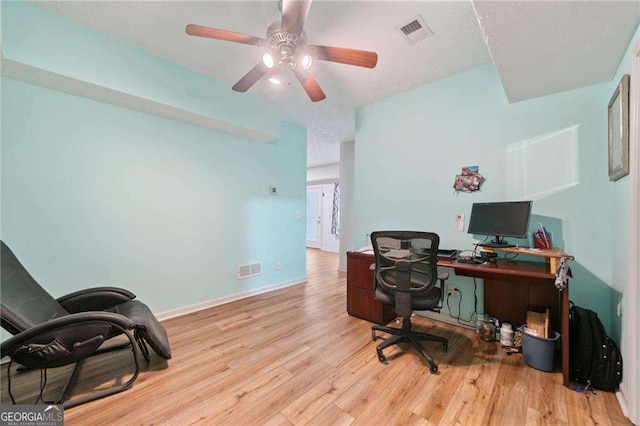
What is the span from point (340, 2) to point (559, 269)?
2390 mm

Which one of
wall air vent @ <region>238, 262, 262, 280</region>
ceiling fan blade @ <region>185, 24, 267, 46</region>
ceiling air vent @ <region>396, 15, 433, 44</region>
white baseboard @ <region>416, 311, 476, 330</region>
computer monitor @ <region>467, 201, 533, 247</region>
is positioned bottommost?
white baseboard @ <region>416, 311, 476, 330</region>

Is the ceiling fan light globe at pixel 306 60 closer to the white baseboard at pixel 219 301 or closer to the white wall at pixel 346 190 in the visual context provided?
the white baseboard at pixel 219 301

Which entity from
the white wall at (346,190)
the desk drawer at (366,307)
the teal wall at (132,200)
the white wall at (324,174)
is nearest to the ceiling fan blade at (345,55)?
the teal wall at (132,200)

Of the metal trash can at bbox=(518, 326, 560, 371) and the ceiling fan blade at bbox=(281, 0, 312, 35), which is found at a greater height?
the ceiling fan blade at bbox=(281, 0, 312, 35)

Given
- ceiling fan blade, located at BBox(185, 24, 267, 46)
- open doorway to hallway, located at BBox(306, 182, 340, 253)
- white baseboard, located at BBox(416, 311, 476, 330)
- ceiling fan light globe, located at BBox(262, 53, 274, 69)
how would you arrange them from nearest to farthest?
ceiling fan blade, located at BBox(185, 24, 267, 46), ceiling fan light globe, located at BBox(262, 53, 274, 69), white baseboard, located at BBox(416, 311, 476, 330), open doorway to hallway, located at BBox(306, 182, 340, 253)

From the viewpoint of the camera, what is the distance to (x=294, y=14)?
1452mm

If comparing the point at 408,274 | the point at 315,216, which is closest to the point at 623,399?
the point at 408,274

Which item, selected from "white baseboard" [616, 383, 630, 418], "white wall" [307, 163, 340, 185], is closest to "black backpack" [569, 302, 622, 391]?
"white baseboard" [616, 383, 630, 418]

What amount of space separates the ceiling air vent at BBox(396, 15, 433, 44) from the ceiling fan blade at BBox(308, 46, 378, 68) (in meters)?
0.50

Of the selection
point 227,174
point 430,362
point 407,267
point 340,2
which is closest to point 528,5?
point 340,2

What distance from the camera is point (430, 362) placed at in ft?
5.90

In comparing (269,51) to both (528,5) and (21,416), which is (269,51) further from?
(21,416)

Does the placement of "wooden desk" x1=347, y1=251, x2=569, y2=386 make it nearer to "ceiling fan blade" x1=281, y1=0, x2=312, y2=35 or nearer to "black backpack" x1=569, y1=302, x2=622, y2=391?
"black backpack" x1=569, y1=302, x2=622, y2=391

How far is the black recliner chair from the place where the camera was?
1.36 meters
